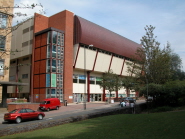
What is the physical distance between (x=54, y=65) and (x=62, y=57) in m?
2.90

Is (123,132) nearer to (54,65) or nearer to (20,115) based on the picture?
(20,115)

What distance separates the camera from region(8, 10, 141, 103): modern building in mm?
43281

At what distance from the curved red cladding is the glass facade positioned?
508cm

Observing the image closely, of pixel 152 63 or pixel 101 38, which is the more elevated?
pixel 101 38

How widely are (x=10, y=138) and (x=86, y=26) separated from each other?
3945 centimetres

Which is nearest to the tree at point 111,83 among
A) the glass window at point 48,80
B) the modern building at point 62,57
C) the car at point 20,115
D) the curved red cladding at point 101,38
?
the modern building at point 62,57

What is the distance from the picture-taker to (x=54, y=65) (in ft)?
142

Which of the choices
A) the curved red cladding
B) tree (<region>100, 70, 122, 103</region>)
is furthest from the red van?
the curved red cladding

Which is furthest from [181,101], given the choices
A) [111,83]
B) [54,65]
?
[54,65]

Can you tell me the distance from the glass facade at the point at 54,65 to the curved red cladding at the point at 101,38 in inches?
200

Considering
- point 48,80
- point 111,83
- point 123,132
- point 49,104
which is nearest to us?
point 123,132

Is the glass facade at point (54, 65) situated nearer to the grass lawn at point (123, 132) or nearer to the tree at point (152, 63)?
the tree at point (152, 63)

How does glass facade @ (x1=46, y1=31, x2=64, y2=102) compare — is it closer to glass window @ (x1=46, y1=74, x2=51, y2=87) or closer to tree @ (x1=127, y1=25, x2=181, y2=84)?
glass window @ (x1=46, y1=74, x2=51, y2=87)

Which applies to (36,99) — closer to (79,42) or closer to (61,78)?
(61,78)
